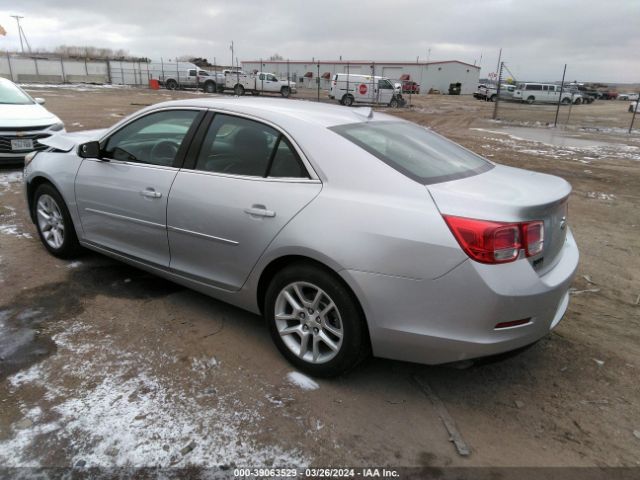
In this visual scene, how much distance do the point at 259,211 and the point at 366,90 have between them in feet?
94.3

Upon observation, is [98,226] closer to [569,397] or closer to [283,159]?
[283,159]

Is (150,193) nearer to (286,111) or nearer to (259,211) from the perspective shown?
(259,211)

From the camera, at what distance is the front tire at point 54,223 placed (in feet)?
14.4

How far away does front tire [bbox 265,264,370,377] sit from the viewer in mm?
2635

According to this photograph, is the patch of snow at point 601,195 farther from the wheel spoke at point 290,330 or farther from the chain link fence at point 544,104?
the chain link fence at point 544,104

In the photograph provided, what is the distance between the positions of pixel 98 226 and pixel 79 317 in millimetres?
825

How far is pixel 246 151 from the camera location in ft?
10.5

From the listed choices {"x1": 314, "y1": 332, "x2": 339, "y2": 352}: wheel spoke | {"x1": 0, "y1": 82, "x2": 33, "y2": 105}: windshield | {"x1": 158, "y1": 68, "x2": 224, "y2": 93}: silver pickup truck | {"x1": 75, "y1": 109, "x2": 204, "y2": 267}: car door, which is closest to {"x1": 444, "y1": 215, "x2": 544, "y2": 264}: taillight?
{"x1": 314, "y1": 332, "x2": 339, "y2": 352}: wheel spoke

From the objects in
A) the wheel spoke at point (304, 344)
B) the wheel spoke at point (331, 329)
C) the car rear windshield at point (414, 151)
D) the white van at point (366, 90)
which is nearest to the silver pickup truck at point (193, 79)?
the white van at point (366, 90)

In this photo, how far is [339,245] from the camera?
101 inches

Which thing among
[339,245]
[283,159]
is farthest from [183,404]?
[283,159]

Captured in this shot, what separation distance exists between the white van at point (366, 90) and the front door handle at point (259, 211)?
92.3 ft

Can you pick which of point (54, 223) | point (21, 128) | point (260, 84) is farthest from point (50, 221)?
point (260, 84)

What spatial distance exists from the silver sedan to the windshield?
6.51 m
